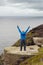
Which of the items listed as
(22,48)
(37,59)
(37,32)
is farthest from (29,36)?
(37,59)

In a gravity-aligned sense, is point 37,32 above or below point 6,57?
above

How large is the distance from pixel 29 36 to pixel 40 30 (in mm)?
1483

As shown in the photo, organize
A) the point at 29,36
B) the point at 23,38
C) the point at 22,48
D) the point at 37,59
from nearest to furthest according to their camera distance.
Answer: the point at 37,59 → the point at 23,38 → the point at 22,48 → the point at 29,36

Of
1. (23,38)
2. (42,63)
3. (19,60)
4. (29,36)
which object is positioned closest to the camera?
(42,63)

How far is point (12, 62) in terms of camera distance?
21484mm

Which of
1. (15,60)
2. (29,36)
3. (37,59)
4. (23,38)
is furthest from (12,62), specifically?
(29,36)

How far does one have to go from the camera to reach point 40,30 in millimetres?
29797

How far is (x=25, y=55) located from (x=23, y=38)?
6.83 feet

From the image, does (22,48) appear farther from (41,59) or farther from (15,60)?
(41,59)

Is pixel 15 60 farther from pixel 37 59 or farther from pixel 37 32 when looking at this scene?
pixel 37 32

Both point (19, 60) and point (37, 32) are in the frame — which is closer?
point (19, 60)

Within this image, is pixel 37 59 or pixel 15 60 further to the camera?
pixel 15 60

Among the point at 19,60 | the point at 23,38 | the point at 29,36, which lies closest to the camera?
the point at 19,60

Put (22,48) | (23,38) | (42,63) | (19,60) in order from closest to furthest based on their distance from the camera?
(42,63), (19,60), (23,38), (22,48)
